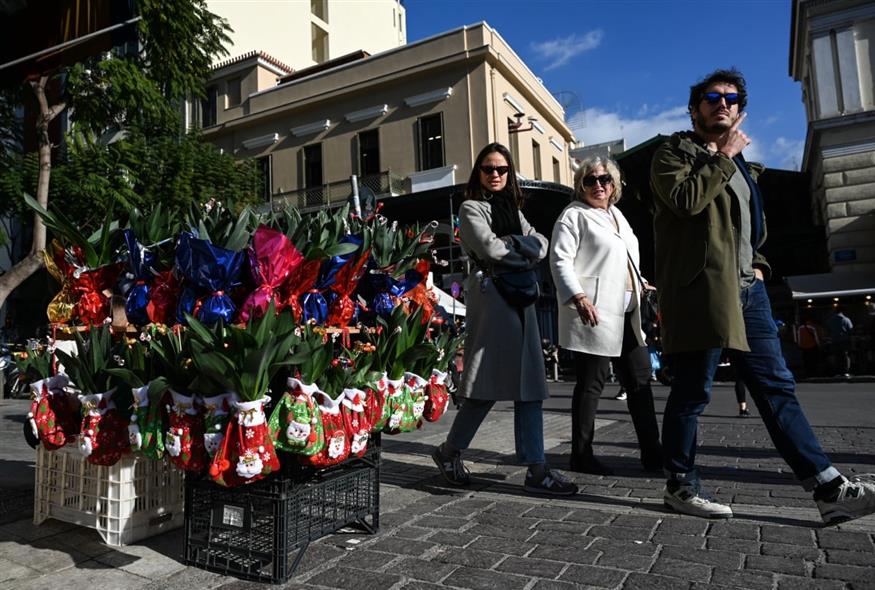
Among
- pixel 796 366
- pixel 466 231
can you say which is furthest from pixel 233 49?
pixel 466 231

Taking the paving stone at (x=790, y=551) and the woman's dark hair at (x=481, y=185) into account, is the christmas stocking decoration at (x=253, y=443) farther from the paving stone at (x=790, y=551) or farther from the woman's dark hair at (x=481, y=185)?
the woman's dark hair at (x=481, y=185)

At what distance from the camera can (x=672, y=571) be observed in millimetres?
2105

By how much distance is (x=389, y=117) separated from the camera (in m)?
22.2

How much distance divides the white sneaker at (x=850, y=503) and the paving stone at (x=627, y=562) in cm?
85

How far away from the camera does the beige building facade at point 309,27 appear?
28.5 metres

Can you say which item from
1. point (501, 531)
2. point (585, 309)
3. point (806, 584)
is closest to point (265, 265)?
point (501, 531)

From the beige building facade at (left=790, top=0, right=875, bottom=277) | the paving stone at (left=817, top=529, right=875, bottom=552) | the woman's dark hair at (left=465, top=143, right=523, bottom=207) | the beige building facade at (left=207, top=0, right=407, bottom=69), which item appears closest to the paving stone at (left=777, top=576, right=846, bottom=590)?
the paving stone at (left=817, top=529, right=875, bottom=552)

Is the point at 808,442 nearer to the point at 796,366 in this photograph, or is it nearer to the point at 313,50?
the point at 796,366

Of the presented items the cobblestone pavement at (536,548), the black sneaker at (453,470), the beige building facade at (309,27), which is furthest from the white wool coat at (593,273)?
the beige building facade at (309,27)

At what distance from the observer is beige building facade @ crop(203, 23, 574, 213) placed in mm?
20859

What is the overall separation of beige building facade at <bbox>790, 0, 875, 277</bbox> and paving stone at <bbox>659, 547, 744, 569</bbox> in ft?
51.9

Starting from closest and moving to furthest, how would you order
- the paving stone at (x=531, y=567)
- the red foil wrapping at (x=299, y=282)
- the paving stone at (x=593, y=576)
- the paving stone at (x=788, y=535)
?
the paving stone at (x=593, y=576), the paving stone at (x=531, y=567), the paving stone at (x=788, y=535), the red foil wrapping at (x=299, y=282)

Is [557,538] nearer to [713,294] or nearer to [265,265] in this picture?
[713,294]

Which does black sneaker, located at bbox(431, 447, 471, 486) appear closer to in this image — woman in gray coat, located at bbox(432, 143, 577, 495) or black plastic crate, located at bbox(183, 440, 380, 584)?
woman in gray coat, located at bbox(432, 143, 577, 495)
